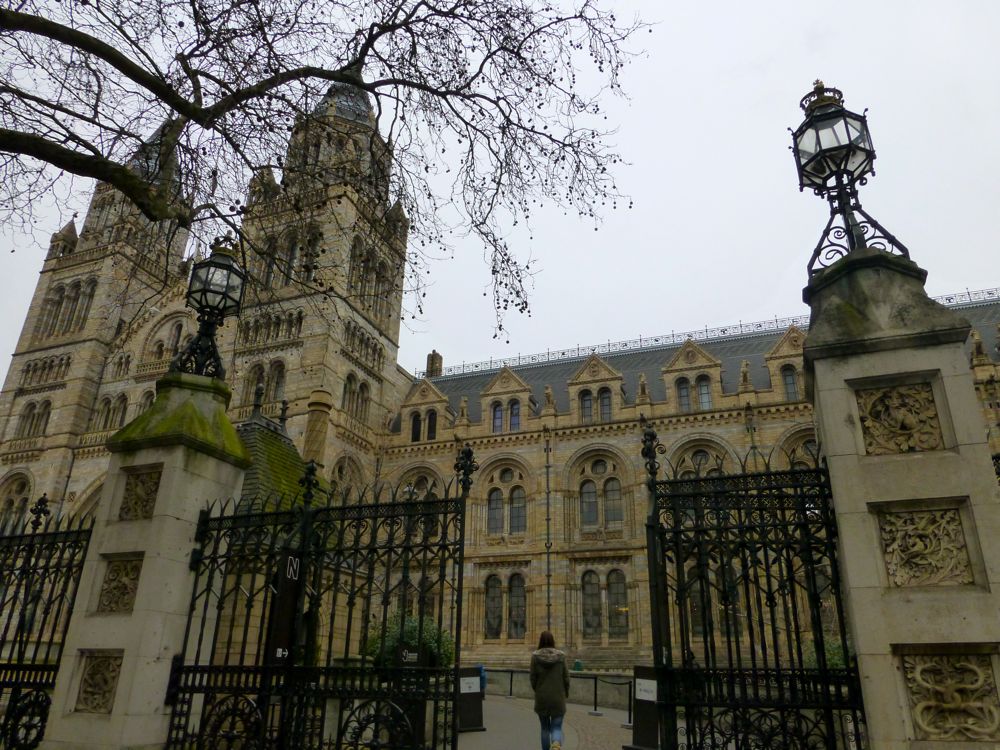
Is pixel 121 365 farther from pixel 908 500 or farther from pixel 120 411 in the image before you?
pixel 908 500

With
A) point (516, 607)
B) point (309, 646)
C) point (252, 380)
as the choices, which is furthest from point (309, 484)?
point (252, 380)

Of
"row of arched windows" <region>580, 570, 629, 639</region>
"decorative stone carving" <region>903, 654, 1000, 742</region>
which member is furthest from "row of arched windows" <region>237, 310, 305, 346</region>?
"decorative stone carving" <region>903, 654, 1000, 742</region>

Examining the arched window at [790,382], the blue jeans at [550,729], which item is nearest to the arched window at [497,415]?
the arched window at [790,382]

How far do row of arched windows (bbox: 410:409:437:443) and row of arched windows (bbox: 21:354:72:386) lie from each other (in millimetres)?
19519

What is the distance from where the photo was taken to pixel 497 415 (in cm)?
3394

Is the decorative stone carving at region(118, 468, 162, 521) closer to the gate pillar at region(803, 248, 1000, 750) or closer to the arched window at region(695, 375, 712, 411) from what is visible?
the gate pillar at region(803, 248, 1000, 750)

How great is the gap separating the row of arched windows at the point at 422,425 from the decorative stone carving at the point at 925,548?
100 ft

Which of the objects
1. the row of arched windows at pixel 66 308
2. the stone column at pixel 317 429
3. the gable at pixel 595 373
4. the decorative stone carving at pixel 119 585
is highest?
the row of arched windows at pixel 66 308

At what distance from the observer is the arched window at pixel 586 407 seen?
3209cm

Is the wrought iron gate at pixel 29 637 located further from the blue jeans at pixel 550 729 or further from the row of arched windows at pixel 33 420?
the row of arched windows at pixel 33 420

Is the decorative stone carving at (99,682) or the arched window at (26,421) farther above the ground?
the arched window at (26,421)

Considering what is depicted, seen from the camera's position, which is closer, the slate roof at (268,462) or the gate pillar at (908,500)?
the gate pillar at (908,500)

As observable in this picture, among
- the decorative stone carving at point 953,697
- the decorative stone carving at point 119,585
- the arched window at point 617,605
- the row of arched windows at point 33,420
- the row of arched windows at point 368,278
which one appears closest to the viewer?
the decorative stone carving at point 953,697

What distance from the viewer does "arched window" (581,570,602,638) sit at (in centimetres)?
2816
